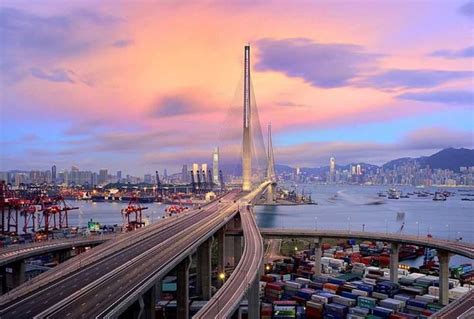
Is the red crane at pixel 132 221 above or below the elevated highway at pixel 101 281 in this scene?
below

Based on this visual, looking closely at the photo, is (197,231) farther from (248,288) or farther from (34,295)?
(34,295)

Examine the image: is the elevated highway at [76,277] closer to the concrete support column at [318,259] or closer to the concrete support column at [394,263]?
the concrete support column at [318,259]

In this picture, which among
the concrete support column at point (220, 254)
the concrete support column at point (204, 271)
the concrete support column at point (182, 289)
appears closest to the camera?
the concrete support column at point (182, 289)

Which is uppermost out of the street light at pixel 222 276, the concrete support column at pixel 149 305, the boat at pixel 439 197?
the concrete support column at pixel 149 305

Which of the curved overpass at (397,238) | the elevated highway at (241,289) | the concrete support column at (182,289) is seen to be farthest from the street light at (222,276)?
the concrete support column at (182,289)

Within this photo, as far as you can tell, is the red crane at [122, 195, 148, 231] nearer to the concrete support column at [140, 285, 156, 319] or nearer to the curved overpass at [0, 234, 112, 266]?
the curved overpass at [0, 234, 112, 266]

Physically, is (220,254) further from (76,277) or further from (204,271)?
(76,277)
